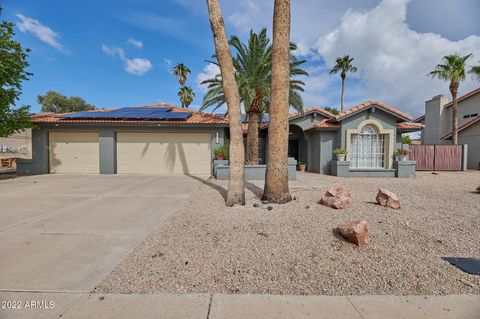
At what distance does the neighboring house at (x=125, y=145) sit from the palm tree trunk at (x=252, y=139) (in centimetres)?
247

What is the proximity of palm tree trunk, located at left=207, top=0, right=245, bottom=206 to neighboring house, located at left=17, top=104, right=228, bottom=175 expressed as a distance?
7500mm

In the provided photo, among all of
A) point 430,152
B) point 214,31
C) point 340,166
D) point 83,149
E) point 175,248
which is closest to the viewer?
point 175,248

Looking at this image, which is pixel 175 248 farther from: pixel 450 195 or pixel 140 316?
pixel 450 195

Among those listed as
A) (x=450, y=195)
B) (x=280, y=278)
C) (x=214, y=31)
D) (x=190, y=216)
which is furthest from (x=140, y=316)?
(x=450, y=195)

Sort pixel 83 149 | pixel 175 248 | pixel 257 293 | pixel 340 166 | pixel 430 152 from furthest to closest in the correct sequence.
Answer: pixel 430 152 < pixel 83 149 < pixel 340 166 < pixel 175 248 < pixel 257 293

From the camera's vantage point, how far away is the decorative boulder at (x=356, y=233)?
356 cm

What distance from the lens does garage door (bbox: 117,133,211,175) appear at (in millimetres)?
13758

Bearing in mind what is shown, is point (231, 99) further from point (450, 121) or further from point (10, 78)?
point (450, 121)

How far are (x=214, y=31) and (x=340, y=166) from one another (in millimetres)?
10552

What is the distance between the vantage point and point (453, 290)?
254cm

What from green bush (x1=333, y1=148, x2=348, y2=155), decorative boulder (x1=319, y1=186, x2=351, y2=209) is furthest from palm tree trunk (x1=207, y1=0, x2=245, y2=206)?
green bush (x1=333, y1=148, x2=348, y2=155)

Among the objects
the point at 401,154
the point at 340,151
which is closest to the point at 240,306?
the point at 340,151

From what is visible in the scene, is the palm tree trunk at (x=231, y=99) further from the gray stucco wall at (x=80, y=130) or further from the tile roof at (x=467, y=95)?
the tile roof at (x=467, y=95)

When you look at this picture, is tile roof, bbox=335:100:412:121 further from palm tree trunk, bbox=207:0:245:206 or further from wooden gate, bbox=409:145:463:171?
palm tree trunk, bbox=207:0:245:206
